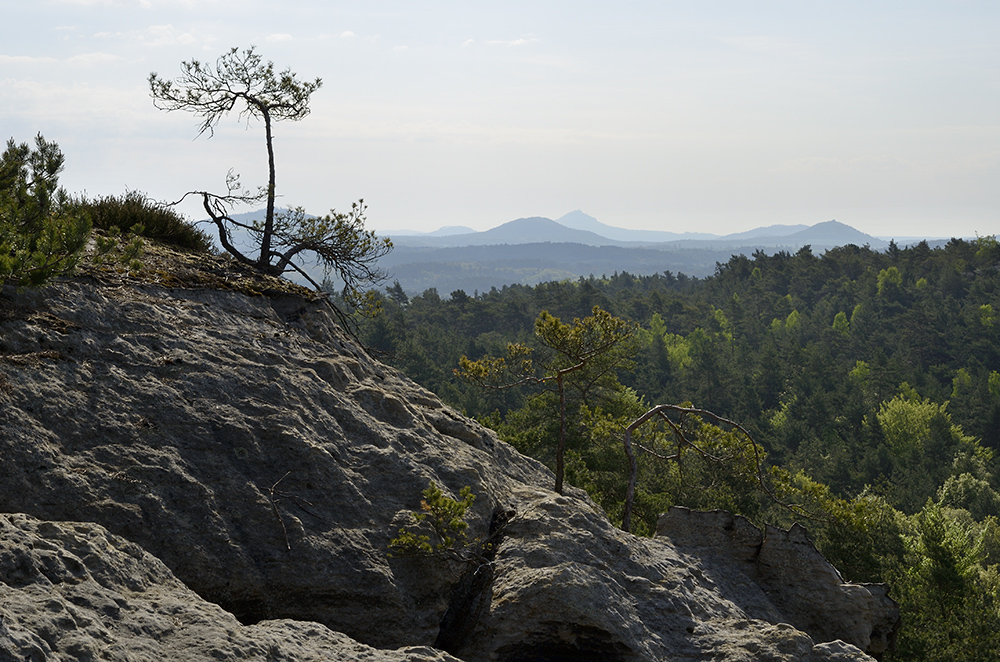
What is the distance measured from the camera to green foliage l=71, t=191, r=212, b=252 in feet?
30.2

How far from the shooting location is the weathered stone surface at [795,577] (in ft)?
28.2

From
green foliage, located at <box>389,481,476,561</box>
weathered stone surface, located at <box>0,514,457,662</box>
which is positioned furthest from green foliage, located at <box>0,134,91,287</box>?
green foliage, located at <box>389,481,476,561</box>

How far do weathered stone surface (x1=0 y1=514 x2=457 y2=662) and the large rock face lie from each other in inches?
1.7

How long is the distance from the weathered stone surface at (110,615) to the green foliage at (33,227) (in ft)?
7.54

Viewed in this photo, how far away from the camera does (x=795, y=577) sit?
8.84m

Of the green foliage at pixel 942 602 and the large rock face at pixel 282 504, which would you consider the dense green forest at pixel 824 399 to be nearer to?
the green foliage at pixel 942 602

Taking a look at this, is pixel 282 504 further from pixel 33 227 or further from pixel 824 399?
Result: pixel 824 399

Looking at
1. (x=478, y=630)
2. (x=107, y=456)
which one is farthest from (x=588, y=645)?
(x=107, y=456)

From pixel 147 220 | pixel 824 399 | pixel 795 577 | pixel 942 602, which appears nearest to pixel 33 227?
pixel 147 220

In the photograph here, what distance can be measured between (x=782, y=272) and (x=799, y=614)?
140189mm

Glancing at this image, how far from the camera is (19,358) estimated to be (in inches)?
243

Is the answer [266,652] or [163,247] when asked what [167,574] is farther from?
[163,247]

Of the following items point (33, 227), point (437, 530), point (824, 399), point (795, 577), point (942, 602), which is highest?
point (33, 227)

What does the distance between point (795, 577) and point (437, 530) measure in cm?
470
